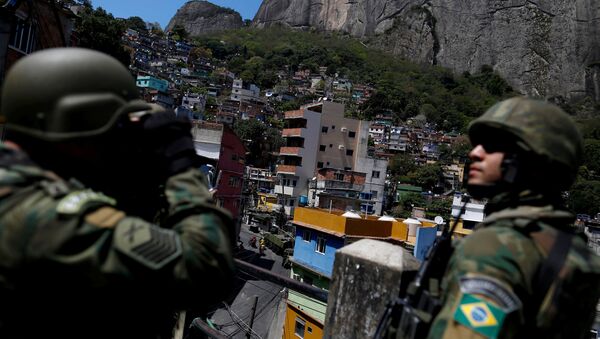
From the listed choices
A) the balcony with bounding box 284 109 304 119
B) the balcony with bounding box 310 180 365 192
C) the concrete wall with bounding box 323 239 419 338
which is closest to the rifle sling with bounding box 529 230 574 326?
the concrete wall with bounding box 323 239 419 338

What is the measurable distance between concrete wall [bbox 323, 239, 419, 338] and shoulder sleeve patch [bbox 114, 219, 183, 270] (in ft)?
4.74

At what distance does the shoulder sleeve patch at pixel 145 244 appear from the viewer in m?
1.37

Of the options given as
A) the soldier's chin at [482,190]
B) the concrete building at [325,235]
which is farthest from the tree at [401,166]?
the soldier's chin at [482,190]

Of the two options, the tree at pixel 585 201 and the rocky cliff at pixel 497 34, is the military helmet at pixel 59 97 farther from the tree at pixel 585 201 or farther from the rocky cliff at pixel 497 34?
the rocky cliff at pixel 497 34

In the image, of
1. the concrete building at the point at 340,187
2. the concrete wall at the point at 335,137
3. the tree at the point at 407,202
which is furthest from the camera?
the tree at the point at 407,202

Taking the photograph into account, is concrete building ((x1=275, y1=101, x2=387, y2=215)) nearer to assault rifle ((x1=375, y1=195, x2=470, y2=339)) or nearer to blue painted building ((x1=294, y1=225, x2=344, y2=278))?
blue painted building ((x1=294, y1=225, x2=344, y2=278))

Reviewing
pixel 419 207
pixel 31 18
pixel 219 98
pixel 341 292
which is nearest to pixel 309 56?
pixel 219 98

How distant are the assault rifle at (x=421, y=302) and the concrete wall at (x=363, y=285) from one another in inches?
21.8

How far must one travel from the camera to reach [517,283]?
1.59 m

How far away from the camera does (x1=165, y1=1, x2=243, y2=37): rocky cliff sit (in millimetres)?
156250

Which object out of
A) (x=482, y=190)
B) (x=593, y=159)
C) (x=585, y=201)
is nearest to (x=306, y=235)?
(x=482, y=190)

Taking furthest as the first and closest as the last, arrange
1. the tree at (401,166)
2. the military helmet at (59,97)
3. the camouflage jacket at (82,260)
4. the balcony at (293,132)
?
the tree at (401,166), the balcony at (293,132), the military helmet at (59,97), the camouflage jacket at (82,260)

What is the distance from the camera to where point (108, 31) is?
142 feet

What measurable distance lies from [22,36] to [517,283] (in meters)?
14.9
